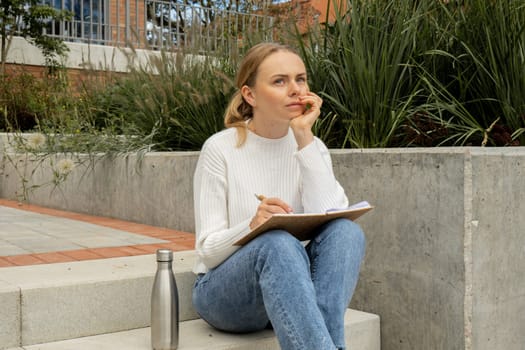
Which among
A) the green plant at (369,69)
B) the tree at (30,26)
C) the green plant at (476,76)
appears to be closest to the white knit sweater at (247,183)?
the green plant at (369,69)

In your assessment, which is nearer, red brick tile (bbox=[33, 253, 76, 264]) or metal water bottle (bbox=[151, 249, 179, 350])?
metal water bottle (bbox=[151, 249, 179, 350])

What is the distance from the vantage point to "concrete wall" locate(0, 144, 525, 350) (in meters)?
2.55

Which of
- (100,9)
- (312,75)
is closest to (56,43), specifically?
(100,9)

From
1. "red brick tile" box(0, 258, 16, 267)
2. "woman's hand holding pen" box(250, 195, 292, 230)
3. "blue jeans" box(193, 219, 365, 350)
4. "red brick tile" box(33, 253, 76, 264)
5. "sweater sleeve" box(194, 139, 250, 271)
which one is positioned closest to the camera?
"blue jeans" box(193, 219, 365, 350)

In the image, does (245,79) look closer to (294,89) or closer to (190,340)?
(294,89)

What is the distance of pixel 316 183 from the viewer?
7.94ft

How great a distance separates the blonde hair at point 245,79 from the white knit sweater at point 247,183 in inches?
1.3

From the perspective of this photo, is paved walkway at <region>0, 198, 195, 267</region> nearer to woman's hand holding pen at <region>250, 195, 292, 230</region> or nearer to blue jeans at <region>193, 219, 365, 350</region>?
blue jeans at <region>193, 219, 365, 350</region>

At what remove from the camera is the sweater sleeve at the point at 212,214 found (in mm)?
2266

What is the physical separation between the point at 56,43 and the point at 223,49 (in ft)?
18.2

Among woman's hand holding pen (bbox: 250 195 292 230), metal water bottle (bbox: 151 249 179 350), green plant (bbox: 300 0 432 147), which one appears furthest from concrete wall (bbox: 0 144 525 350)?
metal water bottle (bbox: 151 249 179 350)

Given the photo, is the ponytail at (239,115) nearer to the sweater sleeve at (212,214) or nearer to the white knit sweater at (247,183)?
the white knit sweater at (247,183)

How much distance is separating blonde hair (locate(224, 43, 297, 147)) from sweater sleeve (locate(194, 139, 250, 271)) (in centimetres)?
13

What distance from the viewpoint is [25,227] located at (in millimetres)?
4340
